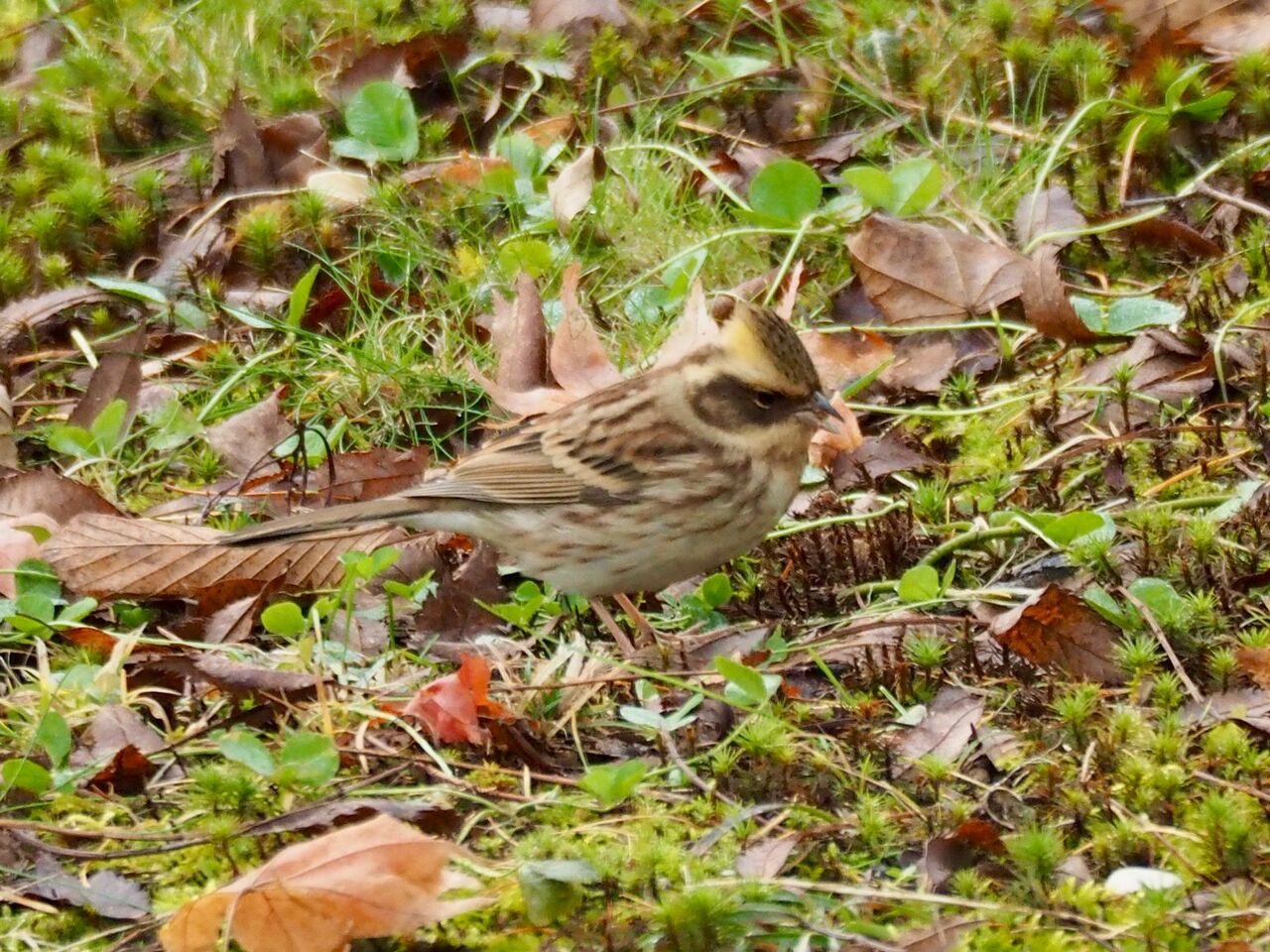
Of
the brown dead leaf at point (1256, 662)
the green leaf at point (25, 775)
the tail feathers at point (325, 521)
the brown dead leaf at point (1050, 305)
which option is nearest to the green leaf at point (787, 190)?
the brown dead leaf at point (1050, 305)

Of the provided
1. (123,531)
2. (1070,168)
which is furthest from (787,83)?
(123,531)

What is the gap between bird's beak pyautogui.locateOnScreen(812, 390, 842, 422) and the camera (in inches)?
214

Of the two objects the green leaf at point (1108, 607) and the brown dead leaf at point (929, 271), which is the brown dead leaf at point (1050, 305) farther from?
the green leaf at point (1108, 607)

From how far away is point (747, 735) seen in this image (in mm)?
4406

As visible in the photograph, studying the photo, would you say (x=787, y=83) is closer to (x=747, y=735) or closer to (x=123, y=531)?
(x=123, y=531)

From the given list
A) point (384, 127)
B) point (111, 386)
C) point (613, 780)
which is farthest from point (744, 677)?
point (384, 127)

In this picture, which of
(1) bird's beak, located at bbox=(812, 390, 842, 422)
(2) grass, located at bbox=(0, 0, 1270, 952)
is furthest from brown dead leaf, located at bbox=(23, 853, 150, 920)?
(1) bird's beak, located at bbox=(812, 390, 842, 422)

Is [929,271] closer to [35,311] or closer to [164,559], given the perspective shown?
[164,559]

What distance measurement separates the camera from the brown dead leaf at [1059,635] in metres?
4.66

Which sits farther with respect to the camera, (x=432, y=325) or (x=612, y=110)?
(x=612, y=110)

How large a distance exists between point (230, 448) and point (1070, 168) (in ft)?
11.5

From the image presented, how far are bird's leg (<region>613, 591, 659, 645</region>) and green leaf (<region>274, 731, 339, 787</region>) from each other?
4.29ft

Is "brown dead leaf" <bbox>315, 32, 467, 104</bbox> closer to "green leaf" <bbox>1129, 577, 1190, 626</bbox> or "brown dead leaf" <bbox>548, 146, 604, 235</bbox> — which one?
"brown dead leaf" <bbox>548, 146, 604, 235</bbox>

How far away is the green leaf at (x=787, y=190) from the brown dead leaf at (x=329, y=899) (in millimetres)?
3787
